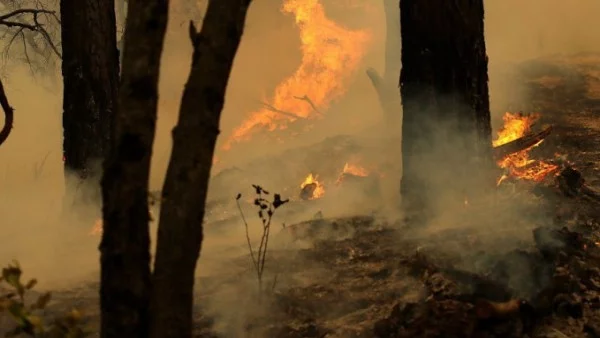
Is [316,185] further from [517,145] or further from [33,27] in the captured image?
[33,27]

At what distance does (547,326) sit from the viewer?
11.1ft

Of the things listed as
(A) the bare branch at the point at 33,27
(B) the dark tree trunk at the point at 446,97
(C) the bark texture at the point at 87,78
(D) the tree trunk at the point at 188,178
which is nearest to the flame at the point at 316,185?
(B) the dark tree trunk at the point at 446,97

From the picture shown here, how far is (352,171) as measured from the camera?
29.9 feet

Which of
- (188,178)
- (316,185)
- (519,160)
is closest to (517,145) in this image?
(519,160)

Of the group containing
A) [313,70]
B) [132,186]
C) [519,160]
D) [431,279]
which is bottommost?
[431,279]

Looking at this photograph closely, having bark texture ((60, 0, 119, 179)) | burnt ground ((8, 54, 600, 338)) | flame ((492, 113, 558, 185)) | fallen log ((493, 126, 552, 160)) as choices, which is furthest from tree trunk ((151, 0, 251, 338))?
fallen log ((493, 126, 552, 160))

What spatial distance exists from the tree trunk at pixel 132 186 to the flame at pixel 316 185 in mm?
6127

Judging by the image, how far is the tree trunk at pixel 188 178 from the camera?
248cm

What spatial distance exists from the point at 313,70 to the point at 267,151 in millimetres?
6115

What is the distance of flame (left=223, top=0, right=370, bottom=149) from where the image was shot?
17.6 m

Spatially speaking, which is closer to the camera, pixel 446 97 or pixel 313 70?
pixel 446 97

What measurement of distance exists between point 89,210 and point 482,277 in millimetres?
5665

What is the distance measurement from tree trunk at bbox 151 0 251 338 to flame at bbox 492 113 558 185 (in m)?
4.59

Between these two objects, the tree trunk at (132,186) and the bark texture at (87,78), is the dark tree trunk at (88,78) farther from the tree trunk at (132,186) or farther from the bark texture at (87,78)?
the tree trunk at (132,186)
